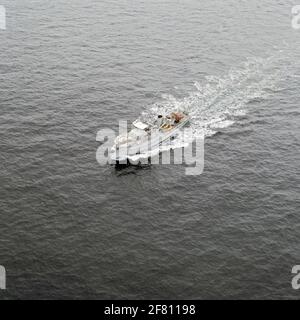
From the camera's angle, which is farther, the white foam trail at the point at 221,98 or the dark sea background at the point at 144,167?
the white foam trail at the point at 221,98

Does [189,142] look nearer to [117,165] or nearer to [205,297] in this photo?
[117,165]

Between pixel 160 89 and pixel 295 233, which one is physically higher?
pixel 160 89

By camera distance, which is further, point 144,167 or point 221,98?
point 221,98

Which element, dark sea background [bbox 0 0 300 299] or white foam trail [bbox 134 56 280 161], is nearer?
dark sea background [bbox 0 0 300 299]

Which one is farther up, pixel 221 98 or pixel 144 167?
pixel 221 98

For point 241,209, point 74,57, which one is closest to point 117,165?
point 241,209

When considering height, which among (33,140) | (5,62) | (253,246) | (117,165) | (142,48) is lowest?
(253,246)
